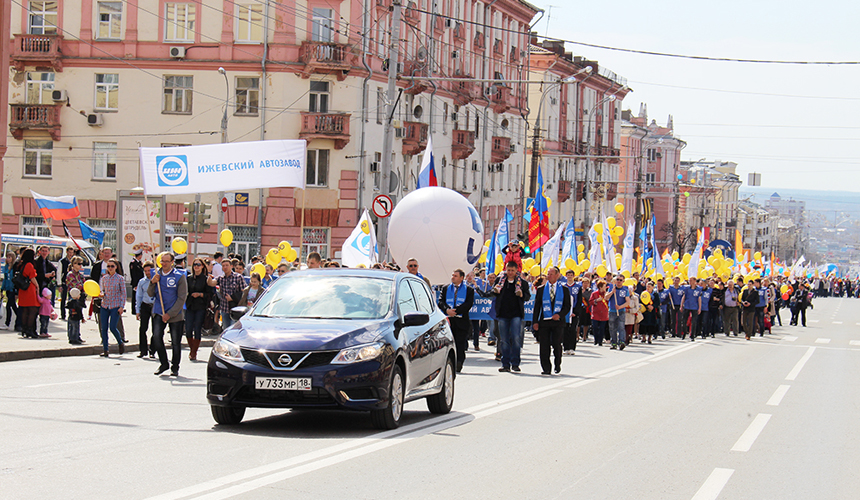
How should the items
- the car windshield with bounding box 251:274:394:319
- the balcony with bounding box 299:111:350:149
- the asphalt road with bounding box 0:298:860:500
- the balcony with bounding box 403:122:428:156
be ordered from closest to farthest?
1. the asphalt road with bounding box 0:298:860:500
2. the car windshield with bounding box 251:274:394:319
3. the balcony with bounding box 299:111:350:149
4. the balcony with bounding box 403:122:428:156

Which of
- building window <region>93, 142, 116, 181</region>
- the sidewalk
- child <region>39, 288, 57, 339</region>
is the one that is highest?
building window <region>93, 142, 116, 181</region>

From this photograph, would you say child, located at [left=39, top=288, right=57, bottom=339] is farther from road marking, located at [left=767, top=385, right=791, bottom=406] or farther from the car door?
road marking, located at [left=767, top=385, right=791, bottom=406]

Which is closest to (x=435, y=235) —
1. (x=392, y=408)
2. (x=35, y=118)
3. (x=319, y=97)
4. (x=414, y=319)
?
(x=414, y=319)

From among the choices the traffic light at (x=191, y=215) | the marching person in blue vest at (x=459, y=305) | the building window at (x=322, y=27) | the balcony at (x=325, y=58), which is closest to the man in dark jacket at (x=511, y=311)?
the marching person in blue vest at (x=459, y=305)

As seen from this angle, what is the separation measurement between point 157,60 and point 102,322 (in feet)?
90.2

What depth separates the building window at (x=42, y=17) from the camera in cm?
4478

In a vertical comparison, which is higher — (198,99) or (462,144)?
(198,99)

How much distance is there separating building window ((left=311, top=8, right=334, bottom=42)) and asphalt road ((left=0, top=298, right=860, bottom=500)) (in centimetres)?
2884

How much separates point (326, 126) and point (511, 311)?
2650cm

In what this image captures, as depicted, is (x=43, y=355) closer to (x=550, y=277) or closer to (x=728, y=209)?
(x=550, y=277)

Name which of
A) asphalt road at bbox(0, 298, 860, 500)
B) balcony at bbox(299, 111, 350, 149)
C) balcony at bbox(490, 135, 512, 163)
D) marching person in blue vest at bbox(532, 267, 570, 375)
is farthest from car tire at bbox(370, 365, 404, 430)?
balcony at bbox(490, 135, 512, 163)

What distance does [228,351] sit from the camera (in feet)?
32.9

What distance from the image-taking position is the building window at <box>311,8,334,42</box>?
4428 centimetres

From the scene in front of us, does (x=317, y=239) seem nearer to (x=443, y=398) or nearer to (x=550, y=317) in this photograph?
(x=550, y=317)
